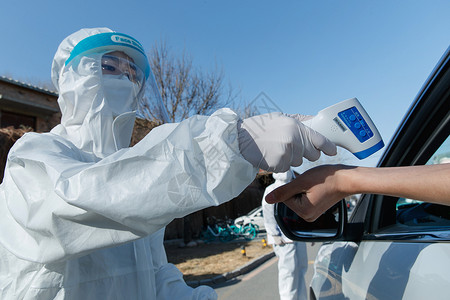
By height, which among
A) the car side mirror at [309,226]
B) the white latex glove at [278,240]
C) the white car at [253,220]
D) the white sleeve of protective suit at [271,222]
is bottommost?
the white car at [253,220]

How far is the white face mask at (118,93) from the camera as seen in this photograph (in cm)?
158

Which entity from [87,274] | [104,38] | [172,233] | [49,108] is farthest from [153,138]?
[49,108]

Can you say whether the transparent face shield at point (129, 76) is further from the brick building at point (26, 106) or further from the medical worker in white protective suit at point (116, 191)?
the brick building at point (26, 106)

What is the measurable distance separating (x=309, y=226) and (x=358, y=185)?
979mm

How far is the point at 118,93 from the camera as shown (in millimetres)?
1610

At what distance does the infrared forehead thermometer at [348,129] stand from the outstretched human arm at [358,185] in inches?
6.3

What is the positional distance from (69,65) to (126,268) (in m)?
1.09

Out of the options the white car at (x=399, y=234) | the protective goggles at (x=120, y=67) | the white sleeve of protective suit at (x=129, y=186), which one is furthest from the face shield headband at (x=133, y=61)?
the white car at (x=399, y=234)

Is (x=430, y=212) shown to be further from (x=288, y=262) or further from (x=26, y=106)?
(x=26, y=106)

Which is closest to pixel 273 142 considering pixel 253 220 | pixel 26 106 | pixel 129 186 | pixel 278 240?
pixel 129 186

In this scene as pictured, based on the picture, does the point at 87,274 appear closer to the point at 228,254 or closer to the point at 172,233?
the point at 228,254

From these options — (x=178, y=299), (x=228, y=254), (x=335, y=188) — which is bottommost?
(x=228, y=254)

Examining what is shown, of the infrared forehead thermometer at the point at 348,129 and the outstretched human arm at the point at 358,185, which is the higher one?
the infrared forehead thermometer at the point at 348,129

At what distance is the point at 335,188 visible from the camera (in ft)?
3.07
